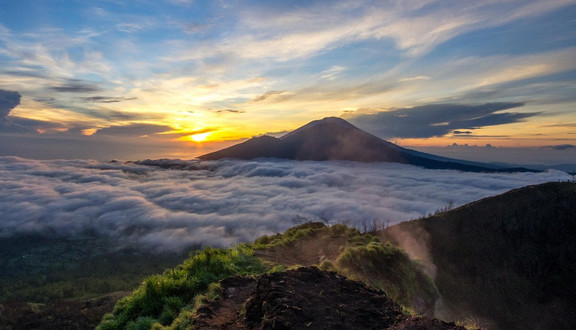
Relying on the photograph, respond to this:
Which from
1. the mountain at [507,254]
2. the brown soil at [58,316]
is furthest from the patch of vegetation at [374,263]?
the brown soil at [58,316]

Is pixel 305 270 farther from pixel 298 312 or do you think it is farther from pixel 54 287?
pixel 54 287

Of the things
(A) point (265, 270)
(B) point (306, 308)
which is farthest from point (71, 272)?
(B) point (306, 308)

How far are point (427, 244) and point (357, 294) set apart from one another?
4763 cm

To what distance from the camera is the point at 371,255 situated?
18.9 m

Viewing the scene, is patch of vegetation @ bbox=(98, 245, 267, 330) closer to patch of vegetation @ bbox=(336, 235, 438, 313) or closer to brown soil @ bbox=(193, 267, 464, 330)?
brown soil @ bbox=(193, 267, 464, 330)

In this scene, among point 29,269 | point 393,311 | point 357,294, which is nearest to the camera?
point 393,311

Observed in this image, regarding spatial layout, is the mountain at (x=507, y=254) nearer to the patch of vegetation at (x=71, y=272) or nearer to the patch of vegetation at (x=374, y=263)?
the patch of vegetation at (x=374, y=263)

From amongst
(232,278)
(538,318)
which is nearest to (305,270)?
(232,278)

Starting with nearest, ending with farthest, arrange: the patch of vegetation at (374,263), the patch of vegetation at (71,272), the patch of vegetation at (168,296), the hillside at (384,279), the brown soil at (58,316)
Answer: the hillside at (384,279) < the patch of vegetation at (168,296) < the patch of vegetation at (374,263) < the brown soil at (58,316) < the patch of vegetation at (71,272)

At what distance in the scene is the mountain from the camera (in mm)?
42969

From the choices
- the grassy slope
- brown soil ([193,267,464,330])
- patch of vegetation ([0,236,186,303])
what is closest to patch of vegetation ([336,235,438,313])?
the grassy slope

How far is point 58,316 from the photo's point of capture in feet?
226

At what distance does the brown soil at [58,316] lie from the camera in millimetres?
62094

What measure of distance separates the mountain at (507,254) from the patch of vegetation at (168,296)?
3817 centimetres
